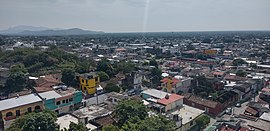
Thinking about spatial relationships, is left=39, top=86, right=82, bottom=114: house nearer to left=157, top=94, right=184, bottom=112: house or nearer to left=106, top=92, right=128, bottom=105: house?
left=106, top=92, right=128, bottom=105: house

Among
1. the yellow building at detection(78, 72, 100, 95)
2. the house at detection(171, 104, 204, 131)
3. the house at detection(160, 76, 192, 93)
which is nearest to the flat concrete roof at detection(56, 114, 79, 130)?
the yellow building at detection(78, 72, 100, 95)

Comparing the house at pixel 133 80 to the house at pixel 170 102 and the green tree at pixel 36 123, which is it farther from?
the green tree at pixel 36 123

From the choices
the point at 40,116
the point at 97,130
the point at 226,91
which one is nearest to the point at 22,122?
the point at 40,116

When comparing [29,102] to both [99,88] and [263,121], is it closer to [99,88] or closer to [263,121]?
[99,88]

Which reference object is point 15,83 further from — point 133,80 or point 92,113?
point 133,80

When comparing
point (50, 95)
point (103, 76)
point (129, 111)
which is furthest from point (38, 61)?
point (129, 111)
